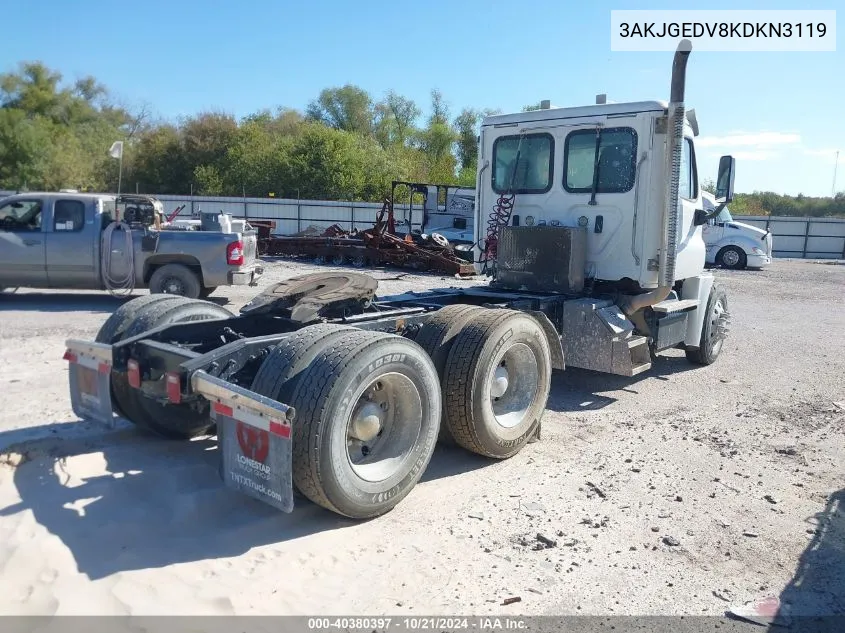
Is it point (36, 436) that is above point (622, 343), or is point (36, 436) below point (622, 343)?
below

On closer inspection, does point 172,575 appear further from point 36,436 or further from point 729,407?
point 729,407

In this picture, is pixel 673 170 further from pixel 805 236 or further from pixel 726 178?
pixel 805 236

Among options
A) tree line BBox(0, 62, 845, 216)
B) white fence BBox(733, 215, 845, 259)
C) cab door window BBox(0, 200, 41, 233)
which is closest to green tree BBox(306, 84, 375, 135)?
tree line BBox(0, 62, 845, 216)

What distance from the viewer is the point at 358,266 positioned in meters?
20.0

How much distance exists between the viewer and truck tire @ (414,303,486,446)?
17.1 feet

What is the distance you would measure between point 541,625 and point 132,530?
7.43ft

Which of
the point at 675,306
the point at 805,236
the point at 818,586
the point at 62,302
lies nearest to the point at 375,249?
the point at 62,302

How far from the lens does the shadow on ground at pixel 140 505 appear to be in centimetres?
379

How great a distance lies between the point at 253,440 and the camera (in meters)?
3.81

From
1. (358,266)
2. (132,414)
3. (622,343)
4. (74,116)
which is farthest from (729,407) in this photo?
(74,116)

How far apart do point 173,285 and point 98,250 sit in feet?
4.29

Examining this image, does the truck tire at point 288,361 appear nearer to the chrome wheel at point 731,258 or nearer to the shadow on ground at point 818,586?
the shadow on ground at point 818,586

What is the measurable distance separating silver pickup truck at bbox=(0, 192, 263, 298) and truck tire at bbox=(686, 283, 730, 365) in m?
7.23

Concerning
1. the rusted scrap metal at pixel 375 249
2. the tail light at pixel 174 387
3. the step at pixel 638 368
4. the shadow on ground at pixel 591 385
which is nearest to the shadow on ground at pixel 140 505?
the tail light at pixel 174 387
